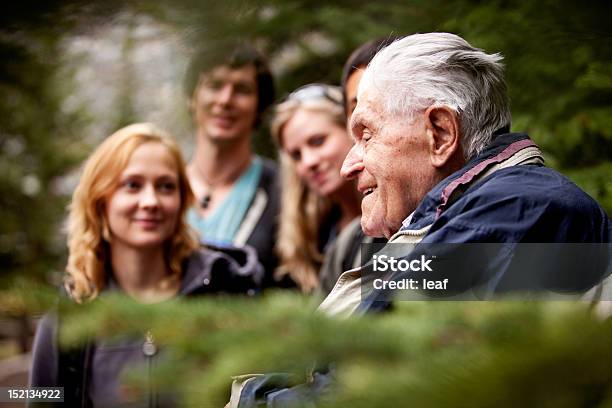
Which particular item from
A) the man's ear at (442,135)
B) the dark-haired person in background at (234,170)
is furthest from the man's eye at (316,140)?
the man's ear at (442,135)

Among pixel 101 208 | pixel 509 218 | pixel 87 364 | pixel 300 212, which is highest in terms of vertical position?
pixel 509 218

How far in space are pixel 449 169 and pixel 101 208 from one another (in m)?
1.95

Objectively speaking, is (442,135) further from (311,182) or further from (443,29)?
(311,182)

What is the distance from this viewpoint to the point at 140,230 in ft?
11.0

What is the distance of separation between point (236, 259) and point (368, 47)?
4.12 feet

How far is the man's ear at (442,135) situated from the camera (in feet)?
6.64

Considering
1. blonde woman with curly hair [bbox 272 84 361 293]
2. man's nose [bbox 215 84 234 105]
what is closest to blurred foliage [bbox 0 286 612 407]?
blonde woman with curly hair [bbox 272 84 361 293]

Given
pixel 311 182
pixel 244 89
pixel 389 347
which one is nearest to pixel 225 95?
pixel 244 89

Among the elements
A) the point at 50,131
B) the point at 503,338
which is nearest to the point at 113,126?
the point at 50,131

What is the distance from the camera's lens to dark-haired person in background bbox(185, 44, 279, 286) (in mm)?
3953

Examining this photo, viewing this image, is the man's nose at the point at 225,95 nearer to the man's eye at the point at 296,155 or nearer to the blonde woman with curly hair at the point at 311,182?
the blonde woman with curly hair at the point at 311,182

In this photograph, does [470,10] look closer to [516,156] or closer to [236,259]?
[516,156]

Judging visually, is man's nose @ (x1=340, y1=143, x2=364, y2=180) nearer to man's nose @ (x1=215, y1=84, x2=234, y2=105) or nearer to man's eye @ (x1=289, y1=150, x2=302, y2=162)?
man's eye @ (x1=289, y1=150, x2=302, y2=162)

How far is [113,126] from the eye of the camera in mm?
7609
